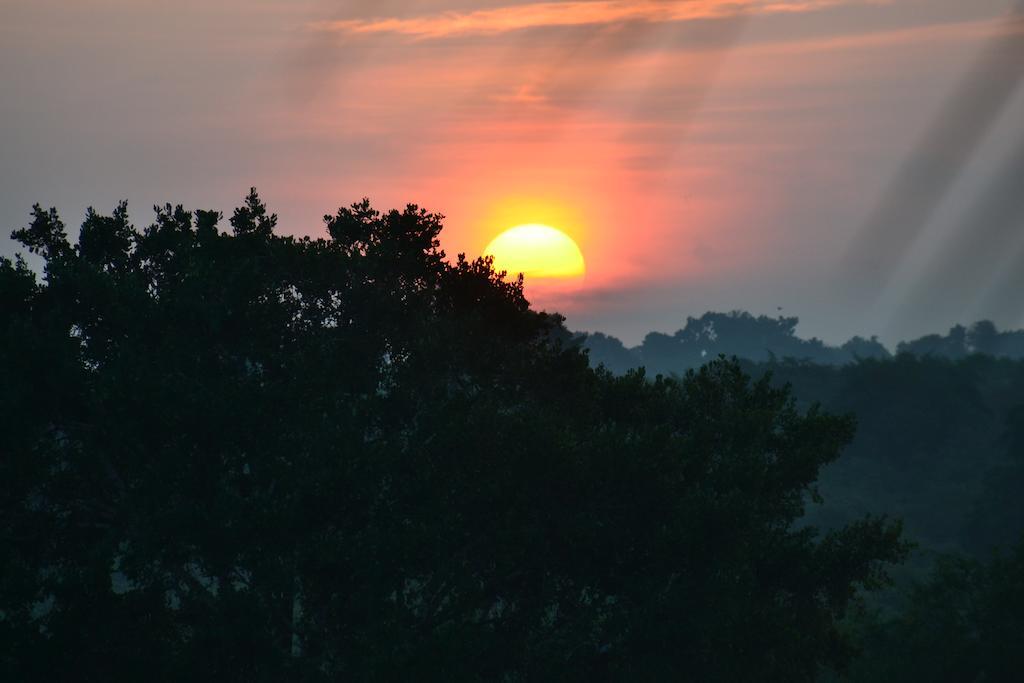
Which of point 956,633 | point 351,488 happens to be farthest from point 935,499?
point 351,488

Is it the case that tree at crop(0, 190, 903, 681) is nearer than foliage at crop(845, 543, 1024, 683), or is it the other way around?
tree at crop(0, 190, 903, 681)

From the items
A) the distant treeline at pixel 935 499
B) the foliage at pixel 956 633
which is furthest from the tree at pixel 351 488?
the foliage at pixel 956 633

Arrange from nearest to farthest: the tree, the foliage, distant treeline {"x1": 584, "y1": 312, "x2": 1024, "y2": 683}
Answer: the tree, the foliage, distant treeline {"x1": 584, "y1": 312, "x2": 1024, "y2": 683}

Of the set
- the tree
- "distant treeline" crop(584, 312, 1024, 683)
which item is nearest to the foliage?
"distant treeline" crop(584, 312, 1024, 683)

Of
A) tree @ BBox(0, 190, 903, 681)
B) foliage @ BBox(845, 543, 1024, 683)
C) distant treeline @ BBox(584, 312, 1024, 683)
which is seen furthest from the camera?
distant treeline @ BBox(584, 312, 1024, 683)

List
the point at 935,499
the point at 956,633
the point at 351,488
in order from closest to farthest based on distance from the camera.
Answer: the point at 351,488, the point at 956,633, the point at 935,499

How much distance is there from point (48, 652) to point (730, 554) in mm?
15295

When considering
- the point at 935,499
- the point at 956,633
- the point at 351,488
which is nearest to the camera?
the point at 351,488

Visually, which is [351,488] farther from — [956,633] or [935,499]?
[935,499]

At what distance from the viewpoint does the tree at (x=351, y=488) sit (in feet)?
95.6

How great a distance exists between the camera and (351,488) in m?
30.2

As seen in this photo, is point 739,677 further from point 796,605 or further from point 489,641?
point 489,641

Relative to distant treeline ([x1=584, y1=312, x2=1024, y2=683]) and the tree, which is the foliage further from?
the tree

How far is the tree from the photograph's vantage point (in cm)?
2912
